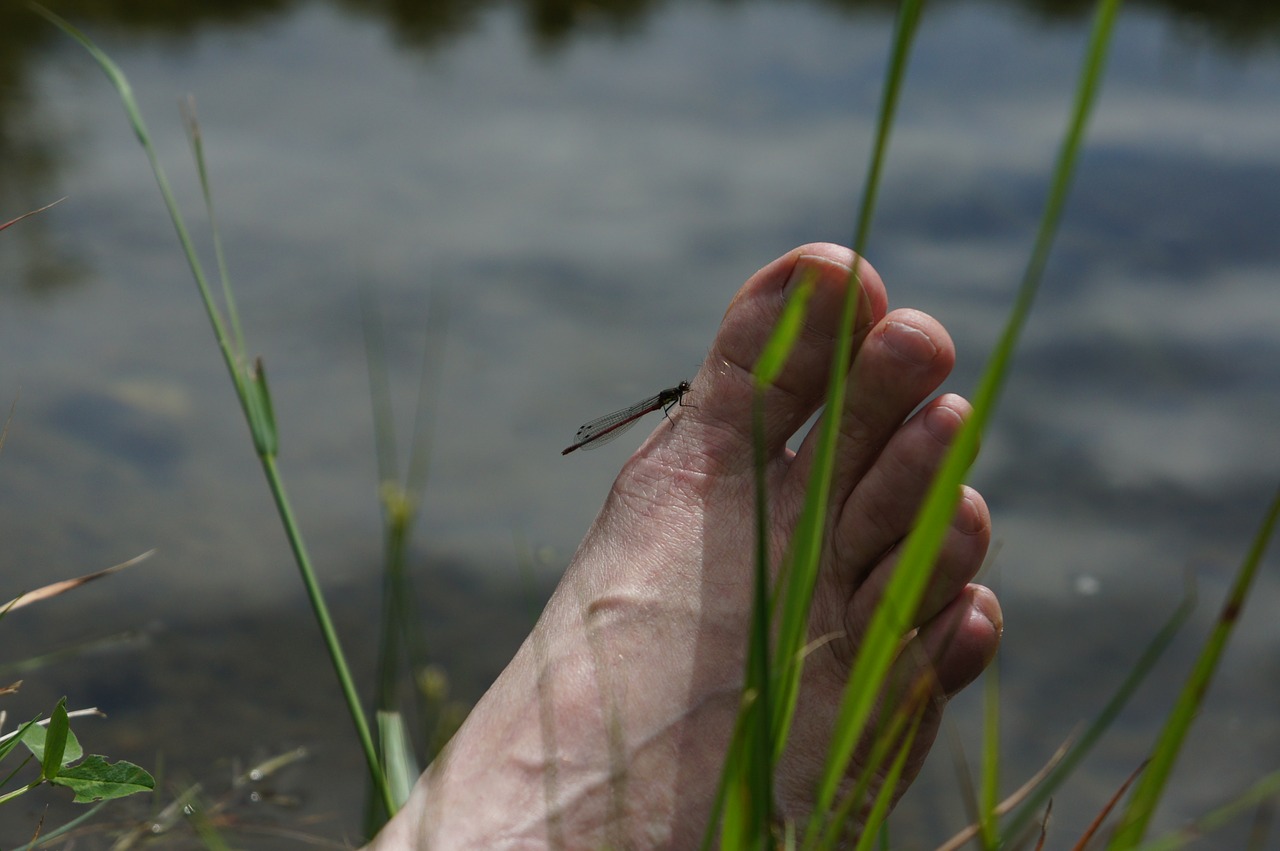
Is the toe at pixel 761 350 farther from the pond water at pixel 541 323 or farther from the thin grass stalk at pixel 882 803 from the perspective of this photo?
the thin grass stalk at pixel 882 803

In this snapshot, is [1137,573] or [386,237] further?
[386,237]

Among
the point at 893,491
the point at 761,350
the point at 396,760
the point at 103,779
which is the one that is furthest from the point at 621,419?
the point at 103,779

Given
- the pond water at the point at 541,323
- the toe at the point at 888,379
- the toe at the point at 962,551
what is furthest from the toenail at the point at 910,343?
the pond water at the point at 541,323

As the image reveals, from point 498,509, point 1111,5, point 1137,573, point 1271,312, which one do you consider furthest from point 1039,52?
point 1111,5

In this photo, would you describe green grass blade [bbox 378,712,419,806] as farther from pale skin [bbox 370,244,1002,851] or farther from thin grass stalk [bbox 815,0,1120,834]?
thin grass stalk [bbox 815,0,1120,834]

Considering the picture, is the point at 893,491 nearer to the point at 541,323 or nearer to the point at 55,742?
the point at 55,742

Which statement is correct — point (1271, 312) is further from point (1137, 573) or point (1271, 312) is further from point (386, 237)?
point (386, 237)
